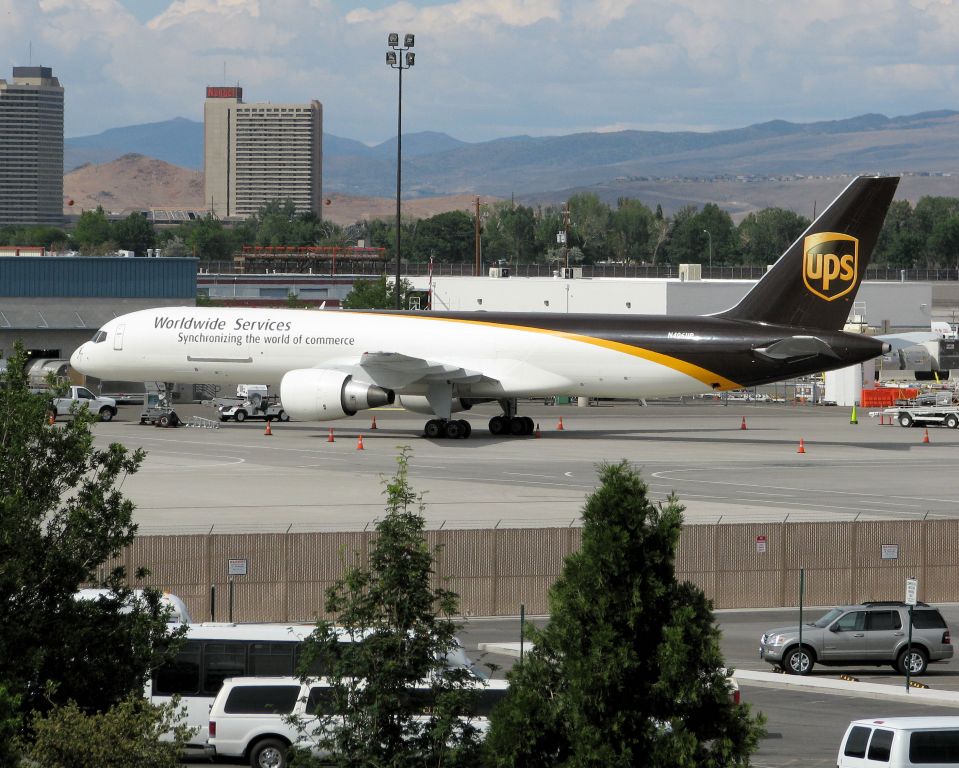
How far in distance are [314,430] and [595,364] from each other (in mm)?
13303

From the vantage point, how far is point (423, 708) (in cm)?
1412

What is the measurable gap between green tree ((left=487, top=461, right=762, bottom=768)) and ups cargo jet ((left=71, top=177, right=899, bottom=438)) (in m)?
41.9

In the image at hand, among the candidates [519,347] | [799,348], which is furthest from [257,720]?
[519,347]

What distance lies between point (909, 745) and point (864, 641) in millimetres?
9331

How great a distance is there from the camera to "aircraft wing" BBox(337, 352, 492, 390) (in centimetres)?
5606

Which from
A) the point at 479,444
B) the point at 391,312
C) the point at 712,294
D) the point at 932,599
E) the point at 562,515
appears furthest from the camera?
the point at 712,294

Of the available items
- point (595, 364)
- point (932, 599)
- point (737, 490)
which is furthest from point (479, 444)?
point (932, 599)

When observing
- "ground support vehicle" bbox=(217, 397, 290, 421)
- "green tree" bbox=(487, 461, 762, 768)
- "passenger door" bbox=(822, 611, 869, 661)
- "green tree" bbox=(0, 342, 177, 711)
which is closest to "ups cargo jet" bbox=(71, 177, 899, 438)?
"ground support vehicle" bbox=(217, 397, 290, 421)

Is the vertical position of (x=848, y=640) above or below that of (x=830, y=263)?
below

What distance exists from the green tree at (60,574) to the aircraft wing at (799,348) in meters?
42.7

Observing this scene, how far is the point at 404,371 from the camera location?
57031 mm

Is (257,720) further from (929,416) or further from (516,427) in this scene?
(929,416)

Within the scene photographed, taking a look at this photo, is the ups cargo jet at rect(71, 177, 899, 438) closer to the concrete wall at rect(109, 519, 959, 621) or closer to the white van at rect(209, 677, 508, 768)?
the concrete wall at rect(109, 519, 959, 621)

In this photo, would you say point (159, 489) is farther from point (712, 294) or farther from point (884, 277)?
point (884, 277)
